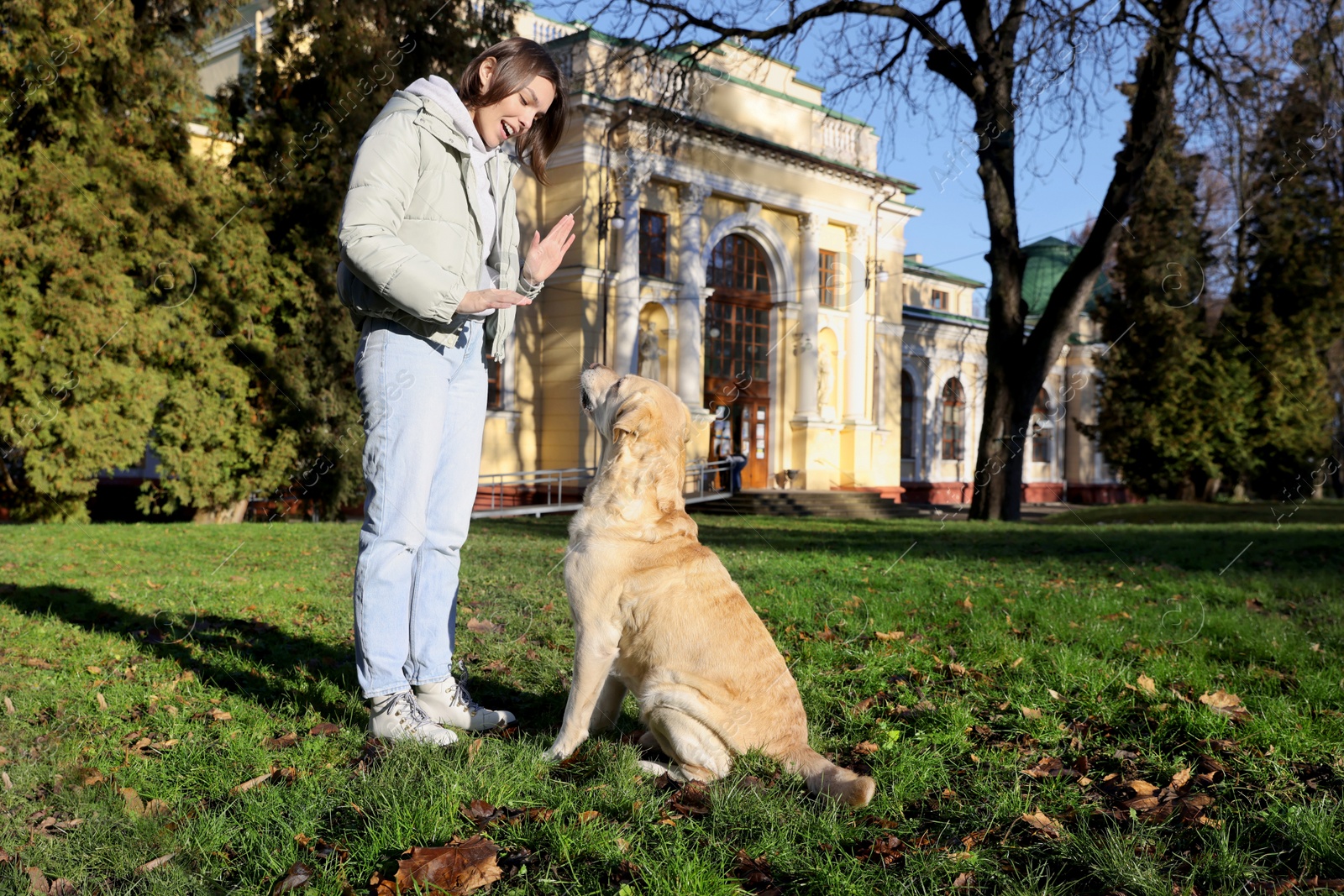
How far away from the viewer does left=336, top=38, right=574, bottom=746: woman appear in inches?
122

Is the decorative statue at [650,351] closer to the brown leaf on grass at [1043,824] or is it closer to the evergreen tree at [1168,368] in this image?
the evergreen tree at [1168,368]

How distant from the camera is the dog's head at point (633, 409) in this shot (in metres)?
3.25

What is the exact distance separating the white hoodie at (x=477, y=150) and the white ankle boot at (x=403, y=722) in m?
1.39

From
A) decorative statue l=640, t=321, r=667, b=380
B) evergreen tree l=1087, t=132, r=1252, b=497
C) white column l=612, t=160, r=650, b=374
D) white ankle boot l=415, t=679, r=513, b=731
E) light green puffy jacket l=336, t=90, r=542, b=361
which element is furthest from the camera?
evergreen tree l=1087, t=132, r=1252, b=497

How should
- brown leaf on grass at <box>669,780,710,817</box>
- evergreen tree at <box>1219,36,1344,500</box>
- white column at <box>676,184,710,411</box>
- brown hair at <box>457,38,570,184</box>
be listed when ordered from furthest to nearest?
white column at <box>676,184,710,411</box>
evergreen tree at <box>1219,36,1344,500</box>
brown hair at <box>457,38,570,184</box>
brown leaf on grass at <box>669,780,710,817</box>

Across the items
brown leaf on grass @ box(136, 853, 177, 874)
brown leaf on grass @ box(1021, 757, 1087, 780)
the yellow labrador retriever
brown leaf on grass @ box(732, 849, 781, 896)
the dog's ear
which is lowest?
brown leaf on grass @ box(732, 849, 781, 896)

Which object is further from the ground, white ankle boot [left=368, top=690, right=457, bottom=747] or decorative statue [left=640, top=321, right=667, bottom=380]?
decorative statue [left=640, top=321, right=667, bottom=380]

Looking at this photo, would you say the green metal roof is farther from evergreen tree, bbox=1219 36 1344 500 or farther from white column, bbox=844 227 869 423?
evergreen tree, bbox=1219 36 1344 500

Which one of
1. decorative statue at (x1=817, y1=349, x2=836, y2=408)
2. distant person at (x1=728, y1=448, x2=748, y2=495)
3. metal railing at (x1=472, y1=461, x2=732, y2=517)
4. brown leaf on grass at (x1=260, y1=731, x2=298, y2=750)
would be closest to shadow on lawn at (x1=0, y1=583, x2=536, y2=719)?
brown leaf on grass at (x1=260, y1=731, x2=298, y2=750)

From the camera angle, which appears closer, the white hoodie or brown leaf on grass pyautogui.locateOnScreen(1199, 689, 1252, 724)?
the white hoodie

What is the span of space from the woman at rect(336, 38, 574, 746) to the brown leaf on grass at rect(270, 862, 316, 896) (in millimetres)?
862

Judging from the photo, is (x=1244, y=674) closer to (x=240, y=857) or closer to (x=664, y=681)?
(x=664, y=681)

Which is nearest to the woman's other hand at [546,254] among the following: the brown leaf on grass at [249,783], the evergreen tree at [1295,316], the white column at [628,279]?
the brown leaf on grass at [249,783]

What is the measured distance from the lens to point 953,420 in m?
38.5
